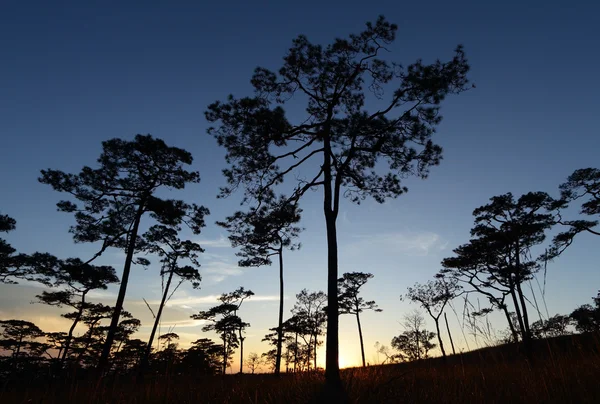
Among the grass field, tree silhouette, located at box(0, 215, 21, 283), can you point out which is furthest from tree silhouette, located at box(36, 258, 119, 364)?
the grass field

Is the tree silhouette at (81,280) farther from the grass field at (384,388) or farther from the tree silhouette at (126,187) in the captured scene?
the grass field at (384,388)

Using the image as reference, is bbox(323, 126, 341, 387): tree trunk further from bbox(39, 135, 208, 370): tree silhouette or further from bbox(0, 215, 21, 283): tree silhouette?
bbox(0, 215, 21, 283): tree silhouette

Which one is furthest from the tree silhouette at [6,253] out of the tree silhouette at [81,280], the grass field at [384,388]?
the grass field at [384,388]

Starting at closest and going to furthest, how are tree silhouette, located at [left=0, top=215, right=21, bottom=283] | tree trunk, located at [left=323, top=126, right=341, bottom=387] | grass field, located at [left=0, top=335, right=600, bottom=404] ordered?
grass field, located at [left=0, top=335, right=600, bottom=404] < tree trunk, located at [left=323, top=126, right=341, bottom=387] < tree silhouette, located at [left=0, top=215, right=21, bottom=283]

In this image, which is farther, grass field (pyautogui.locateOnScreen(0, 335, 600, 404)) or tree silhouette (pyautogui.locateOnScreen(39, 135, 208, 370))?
tree silhouette (pyautogui.locateOnScreen(39, 135, 208, 370))

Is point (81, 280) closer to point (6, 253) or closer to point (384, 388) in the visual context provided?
point (6, 253)

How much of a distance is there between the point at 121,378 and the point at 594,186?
25.6 metres

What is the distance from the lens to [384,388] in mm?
5199

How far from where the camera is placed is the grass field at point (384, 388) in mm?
3494

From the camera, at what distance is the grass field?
3.49 meters

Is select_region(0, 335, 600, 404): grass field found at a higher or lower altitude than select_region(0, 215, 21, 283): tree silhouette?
lower

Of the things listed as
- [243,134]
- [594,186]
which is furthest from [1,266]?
[594,186]

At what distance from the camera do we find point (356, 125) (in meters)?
10.5

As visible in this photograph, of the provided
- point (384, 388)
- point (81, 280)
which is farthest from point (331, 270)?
→ point (81, 280)
